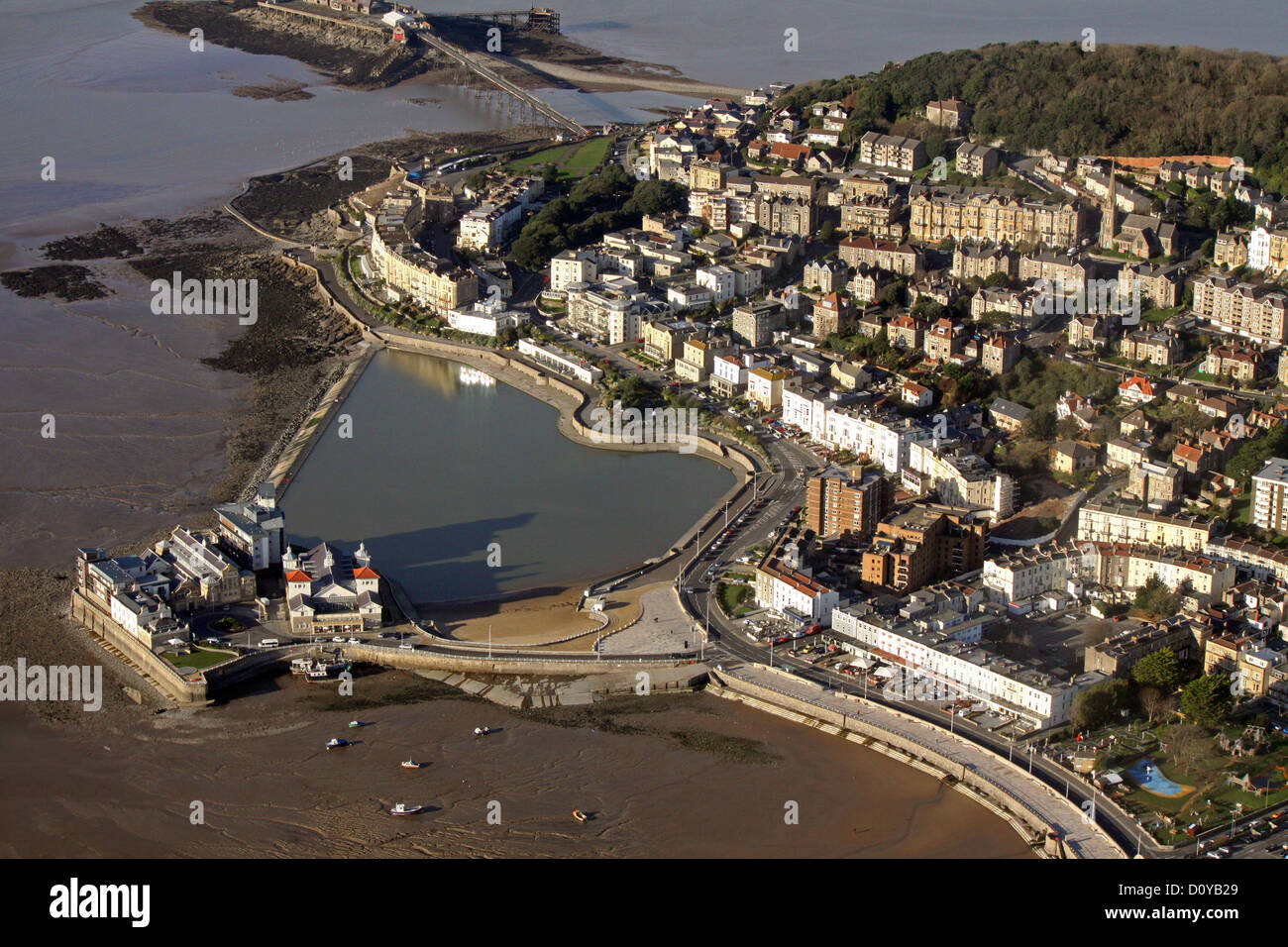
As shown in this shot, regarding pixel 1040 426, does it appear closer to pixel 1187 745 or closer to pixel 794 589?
pixel 794 589

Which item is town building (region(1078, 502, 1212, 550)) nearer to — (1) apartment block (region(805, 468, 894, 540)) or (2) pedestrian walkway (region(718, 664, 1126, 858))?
(1) apartment block (region(805, 468, 894, 540))

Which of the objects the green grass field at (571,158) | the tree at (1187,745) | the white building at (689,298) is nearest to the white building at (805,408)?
the white building at (689,298)

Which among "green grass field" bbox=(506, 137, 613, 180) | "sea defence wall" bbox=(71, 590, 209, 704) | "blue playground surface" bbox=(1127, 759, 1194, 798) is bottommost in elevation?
"sea defence wall" bbox=(71, 590, 209, 704)

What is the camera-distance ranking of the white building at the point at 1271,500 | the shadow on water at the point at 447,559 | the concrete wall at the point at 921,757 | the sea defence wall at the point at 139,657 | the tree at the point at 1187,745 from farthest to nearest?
the white building at the point at 1271,500 → the shadow on water at the point at 447,559 → the sea defence wall at the point at 139,657 → the tree at the point at 1187,745 → the concrete wall at the point at 921,757

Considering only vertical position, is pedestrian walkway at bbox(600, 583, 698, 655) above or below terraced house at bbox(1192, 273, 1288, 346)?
below

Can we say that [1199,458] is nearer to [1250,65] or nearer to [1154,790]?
[1154,790]

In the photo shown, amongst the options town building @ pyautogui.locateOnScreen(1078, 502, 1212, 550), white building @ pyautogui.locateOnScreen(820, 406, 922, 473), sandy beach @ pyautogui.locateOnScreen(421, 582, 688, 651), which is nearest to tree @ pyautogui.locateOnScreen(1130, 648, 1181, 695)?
town building @ pyautogui.locateOnScreen(1078, 502, 1212, 550)

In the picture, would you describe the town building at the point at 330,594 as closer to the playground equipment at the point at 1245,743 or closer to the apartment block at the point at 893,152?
the playground equipment at the point at 1245,743
